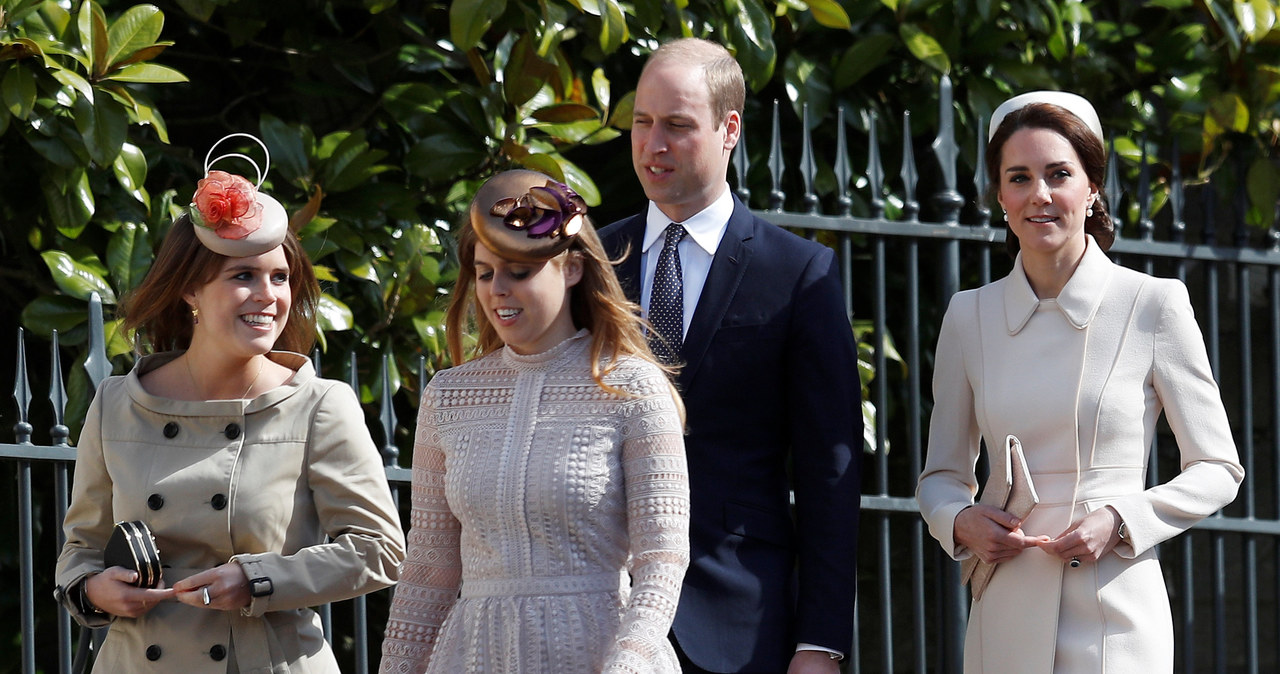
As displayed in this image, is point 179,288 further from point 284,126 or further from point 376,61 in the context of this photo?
point 376,61

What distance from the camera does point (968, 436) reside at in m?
3.08

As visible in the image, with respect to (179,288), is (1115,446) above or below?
below

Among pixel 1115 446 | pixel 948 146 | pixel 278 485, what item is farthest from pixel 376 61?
pixel 1115 446

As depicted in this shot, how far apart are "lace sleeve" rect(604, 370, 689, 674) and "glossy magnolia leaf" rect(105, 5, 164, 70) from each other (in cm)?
189

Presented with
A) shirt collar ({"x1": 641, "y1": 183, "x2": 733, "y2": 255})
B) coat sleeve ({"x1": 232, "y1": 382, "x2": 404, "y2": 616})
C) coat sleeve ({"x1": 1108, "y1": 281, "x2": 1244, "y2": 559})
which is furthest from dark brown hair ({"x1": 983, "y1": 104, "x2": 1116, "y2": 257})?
coat sleeve ({"x1": 232, "y1": 382, "x2": 404, "y2": 616})

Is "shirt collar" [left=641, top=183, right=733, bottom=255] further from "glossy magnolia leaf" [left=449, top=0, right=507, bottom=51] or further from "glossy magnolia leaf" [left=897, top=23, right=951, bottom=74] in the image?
"glossy magnolia leaf" [left=897, top=23, right=951, bottom=74]

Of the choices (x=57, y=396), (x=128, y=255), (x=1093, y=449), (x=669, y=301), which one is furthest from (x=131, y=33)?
(x=1093, y=449)

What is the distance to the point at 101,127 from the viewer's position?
3725 millimetres

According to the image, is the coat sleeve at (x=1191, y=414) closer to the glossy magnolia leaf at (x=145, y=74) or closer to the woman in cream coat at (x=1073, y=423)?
the woman in cream coat at (x=1073, y=423)

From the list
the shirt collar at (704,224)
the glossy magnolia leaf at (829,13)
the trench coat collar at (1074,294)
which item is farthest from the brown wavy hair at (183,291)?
the glossy magnolia leaf at (829,13)

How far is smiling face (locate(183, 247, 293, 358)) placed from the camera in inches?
110

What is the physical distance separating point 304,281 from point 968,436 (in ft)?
4.13

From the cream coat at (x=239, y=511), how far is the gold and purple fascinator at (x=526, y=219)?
57cm

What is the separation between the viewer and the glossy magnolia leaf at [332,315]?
3865mm
